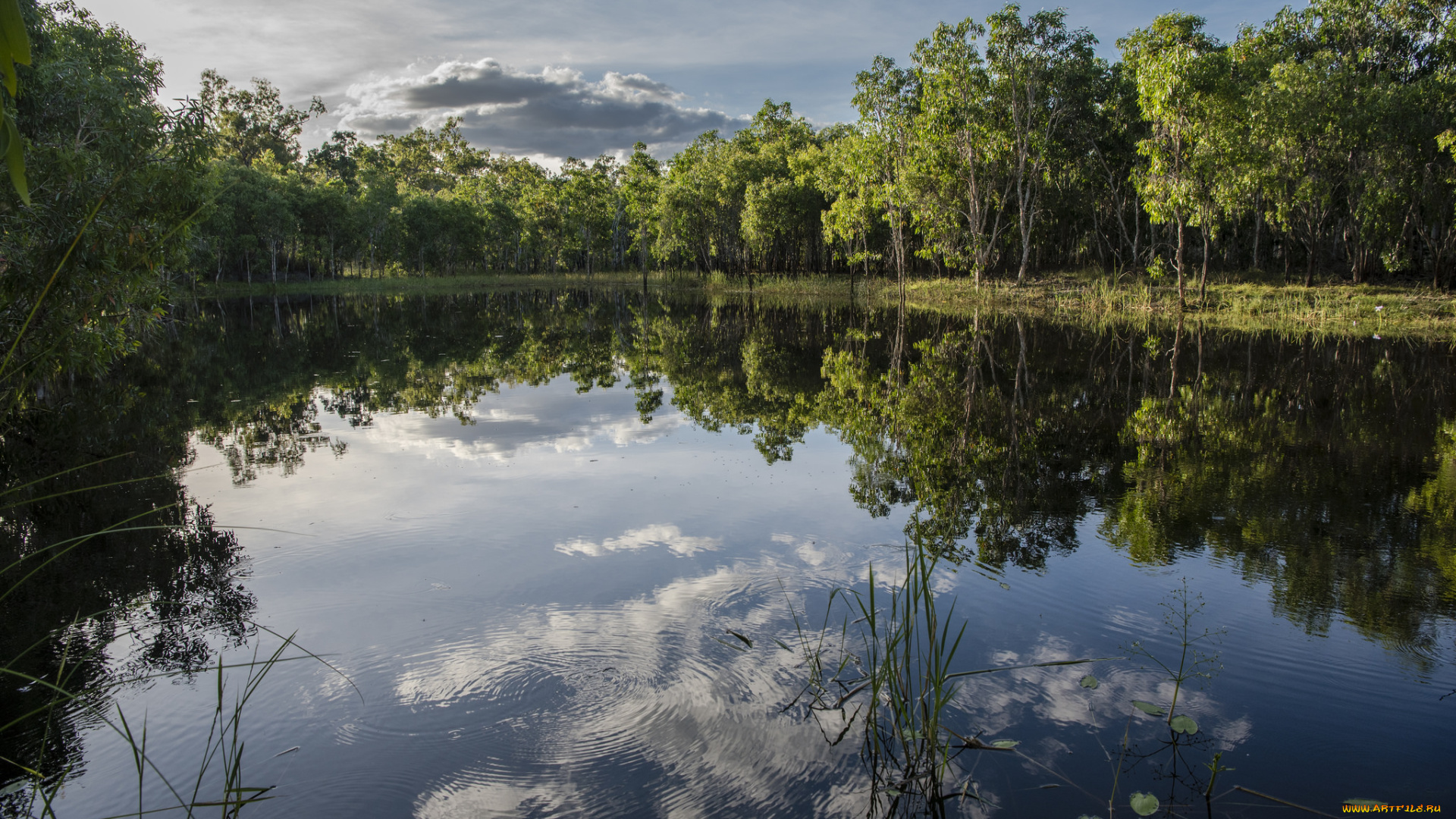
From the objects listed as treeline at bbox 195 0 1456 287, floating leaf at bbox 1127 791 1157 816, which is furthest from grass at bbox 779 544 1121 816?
treeline at bbox 195 0 1456 287

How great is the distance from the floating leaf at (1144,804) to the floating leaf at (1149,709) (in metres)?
0.72

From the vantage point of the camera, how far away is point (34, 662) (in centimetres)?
479

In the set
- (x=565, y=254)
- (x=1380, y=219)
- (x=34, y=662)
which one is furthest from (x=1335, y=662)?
(x=565, y=254)

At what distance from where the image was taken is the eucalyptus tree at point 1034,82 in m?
29.2

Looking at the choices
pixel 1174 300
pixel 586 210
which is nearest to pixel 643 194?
pixel 586 210

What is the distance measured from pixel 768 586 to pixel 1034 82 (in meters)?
29.7

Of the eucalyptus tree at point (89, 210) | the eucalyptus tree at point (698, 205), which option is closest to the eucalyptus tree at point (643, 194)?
the eucalyptus tree at point (698, 205)

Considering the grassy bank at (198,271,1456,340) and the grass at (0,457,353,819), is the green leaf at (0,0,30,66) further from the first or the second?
the grassy bank at (198,271,1456,340)

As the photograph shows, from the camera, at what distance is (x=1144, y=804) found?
11.2 ft

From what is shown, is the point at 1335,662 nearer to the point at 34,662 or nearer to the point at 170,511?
the point at 34,662

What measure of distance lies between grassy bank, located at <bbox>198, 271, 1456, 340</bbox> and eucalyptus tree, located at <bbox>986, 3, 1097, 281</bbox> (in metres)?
2.66

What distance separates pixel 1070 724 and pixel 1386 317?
27302 mm

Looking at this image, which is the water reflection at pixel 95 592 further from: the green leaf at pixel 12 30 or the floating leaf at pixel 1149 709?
the floating leaf at pixel 1149 709

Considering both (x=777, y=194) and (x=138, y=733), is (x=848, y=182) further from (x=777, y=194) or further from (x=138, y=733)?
(x=138, y=733)
